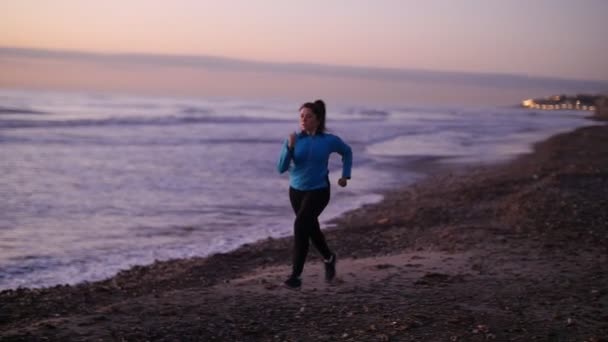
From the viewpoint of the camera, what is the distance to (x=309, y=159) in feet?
17.8

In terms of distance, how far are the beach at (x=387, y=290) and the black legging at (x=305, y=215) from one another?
0.35 m

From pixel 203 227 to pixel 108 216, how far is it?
1.73 meters

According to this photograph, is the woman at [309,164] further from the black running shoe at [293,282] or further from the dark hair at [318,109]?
the black running shoe at [293,282]

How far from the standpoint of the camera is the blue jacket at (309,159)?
17.8 feet

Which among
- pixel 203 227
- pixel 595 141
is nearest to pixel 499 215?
pixel 203 227

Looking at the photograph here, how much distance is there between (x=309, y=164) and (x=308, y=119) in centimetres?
40

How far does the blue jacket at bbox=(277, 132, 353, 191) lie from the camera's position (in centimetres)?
543

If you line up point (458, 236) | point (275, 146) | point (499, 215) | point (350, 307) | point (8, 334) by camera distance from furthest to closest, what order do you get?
point (275, 146) < point (499, 215) < point (458, 236) < point (350, 307) < point (8, 334)

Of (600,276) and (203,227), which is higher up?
(600,276)

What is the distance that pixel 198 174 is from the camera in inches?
629

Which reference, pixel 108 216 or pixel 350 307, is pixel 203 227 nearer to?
pixel 108 216

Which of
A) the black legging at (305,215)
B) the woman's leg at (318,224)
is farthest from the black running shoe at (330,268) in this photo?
the black legging at (305,215)

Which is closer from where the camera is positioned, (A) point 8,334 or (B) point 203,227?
(A) point 8,334

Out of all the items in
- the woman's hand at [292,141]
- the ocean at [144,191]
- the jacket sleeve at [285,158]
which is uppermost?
the woman's hand at [292,141]
